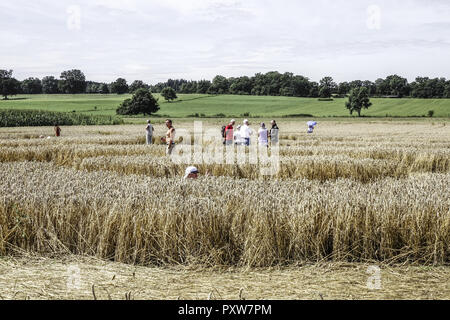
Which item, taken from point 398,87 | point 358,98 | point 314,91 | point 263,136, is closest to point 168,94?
point 314,91

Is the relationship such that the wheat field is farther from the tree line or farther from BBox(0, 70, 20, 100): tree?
BBox(0, 70, 20, 100): tree

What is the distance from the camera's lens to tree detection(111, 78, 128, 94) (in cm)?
17188

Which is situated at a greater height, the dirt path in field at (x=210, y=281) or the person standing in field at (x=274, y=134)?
the person standing in field at (x=274, y=134)

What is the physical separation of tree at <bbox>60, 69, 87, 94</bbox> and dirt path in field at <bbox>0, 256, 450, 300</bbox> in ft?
536

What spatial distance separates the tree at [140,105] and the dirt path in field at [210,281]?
329ft

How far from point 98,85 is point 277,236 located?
179930 millimetres

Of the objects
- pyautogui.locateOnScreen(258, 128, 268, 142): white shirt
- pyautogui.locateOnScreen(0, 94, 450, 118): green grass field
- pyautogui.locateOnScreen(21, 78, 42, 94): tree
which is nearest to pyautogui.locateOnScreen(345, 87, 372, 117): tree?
pyautogui.locateOnScreen(0, 94, 450, 118): green grass field

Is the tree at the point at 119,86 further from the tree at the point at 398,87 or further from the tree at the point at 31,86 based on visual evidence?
the tree at the point at 398,87

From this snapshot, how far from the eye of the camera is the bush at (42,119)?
6106cm

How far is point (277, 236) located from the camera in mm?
6363

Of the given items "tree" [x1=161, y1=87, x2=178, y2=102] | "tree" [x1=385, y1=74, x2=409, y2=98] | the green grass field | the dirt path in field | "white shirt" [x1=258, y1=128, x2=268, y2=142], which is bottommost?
the dirt path in field

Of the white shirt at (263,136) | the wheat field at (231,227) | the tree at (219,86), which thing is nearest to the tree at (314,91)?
the tree at (219,86)
